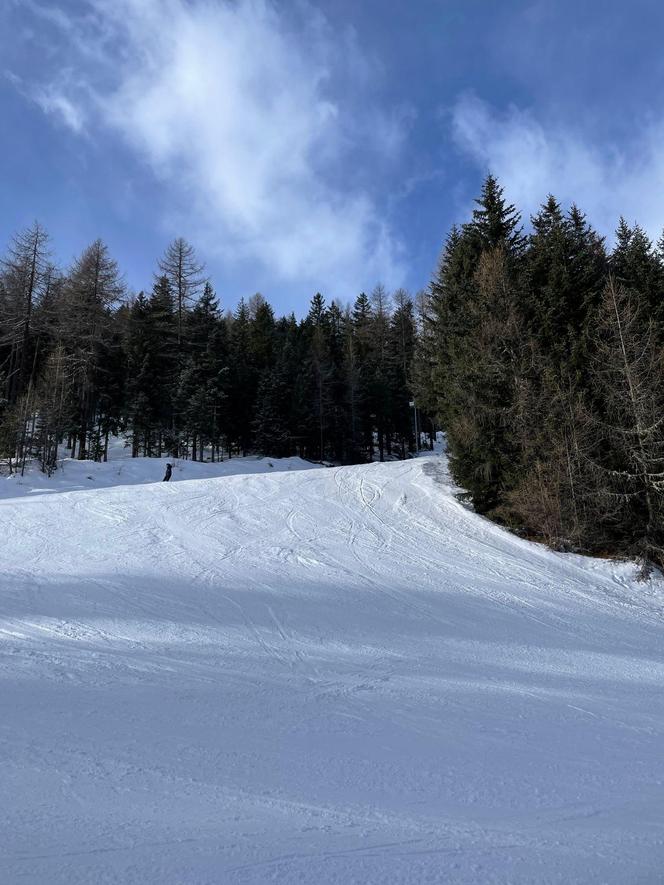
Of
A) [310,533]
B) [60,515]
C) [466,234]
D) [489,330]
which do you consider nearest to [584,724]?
[310,533]

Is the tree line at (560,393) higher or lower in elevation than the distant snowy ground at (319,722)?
higher

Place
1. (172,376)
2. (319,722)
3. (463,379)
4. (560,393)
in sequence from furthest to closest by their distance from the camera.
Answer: (172,376) < (463,379) < (560,393) < (319,722)

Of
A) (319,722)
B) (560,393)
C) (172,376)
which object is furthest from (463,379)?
(172,376)

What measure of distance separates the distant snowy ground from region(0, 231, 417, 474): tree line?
16.9 metres

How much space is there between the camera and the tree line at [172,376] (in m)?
32.8

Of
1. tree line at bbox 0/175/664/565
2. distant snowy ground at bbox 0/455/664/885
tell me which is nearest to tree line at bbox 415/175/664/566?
tree line at bbox 0/175/664/565

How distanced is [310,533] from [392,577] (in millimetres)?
3907

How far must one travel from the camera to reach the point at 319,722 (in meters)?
4.57

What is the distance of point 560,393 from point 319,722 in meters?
13.5

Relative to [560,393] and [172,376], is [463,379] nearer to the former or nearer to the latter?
[560,393]

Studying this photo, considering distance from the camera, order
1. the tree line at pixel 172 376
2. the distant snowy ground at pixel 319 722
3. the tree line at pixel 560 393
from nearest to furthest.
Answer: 1. the distant snowy ground at pixel 319 722
2. the tree line at pixel 560 393
3. the tree line at pixel 172 376

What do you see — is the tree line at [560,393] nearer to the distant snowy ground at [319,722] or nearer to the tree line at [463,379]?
the tree line at [463,379]

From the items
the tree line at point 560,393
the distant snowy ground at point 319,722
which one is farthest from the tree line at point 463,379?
the distant snowy ground at point 319,722

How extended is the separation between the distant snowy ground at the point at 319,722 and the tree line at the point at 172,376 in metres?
16.9
